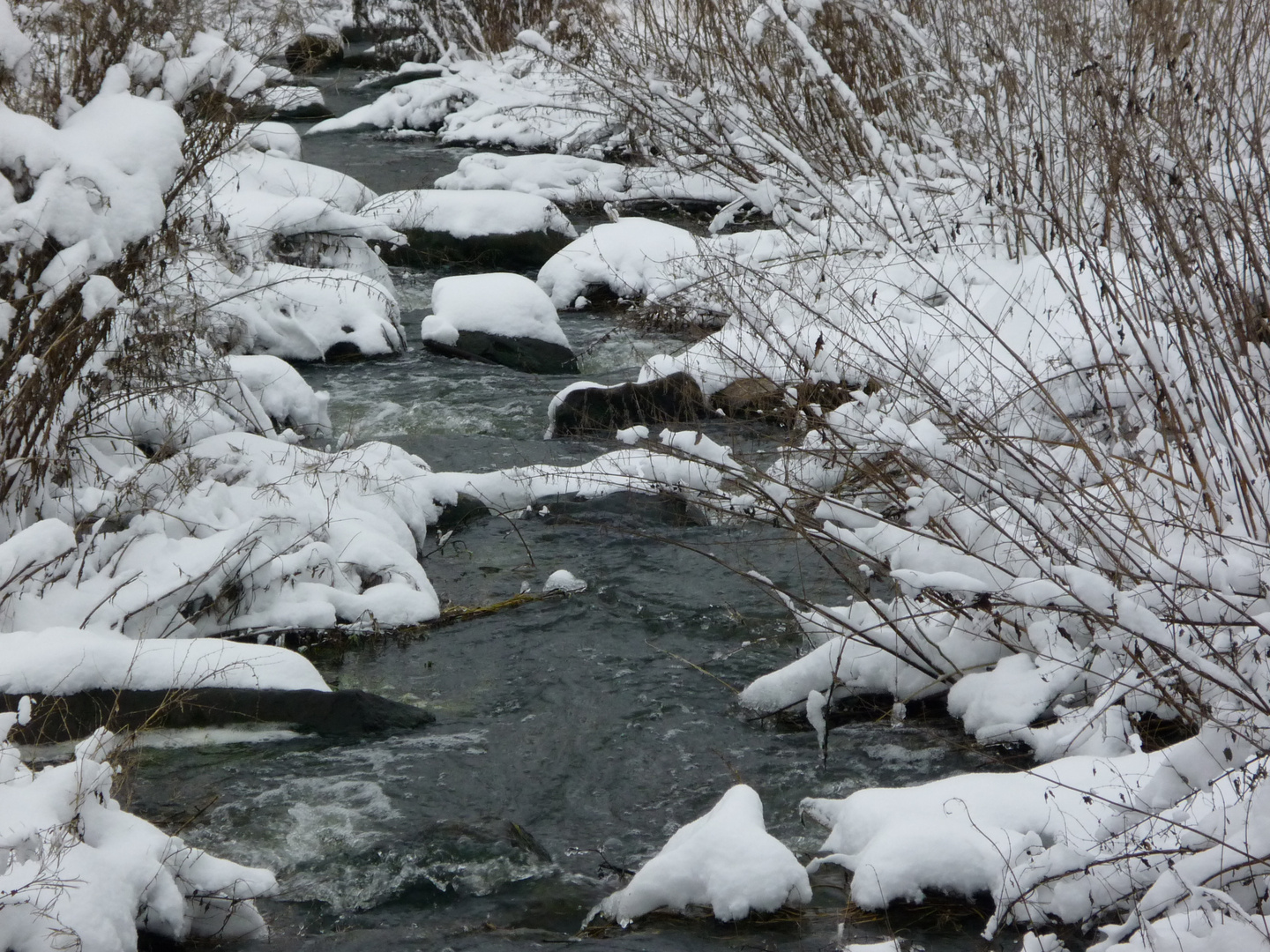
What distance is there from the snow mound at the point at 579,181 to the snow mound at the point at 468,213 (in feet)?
4.42

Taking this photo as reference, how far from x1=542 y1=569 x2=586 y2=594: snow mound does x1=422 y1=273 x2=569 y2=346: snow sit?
11.5 ft

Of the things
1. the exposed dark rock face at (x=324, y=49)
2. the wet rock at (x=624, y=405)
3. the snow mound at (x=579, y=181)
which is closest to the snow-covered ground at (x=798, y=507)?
the wet rock at (x=624, y=405)

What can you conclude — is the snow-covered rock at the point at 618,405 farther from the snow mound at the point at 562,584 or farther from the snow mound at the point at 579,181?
the snow mound at the point at 579,181

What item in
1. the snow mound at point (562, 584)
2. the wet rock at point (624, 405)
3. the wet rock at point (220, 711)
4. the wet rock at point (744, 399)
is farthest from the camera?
the wet rock at point (624, 405)

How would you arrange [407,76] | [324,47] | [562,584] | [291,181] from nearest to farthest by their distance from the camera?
[562,584] → [291,181] → [324,47] → [407,76]

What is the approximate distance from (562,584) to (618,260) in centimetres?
499

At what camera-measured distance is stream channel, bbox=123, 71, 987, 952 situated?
3641mm

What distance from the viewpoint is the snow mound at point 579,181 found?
13117mm

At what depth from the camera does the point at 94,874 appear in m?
3.11

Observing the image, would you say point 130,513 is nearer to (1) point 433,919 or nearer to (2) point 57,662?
(2) point 57,662

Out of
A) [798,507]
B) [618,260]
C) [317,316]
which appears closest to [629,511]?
[798,507]

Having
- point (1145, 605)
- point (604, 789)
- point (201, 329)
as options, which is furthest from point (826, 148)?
point (1145, 605)

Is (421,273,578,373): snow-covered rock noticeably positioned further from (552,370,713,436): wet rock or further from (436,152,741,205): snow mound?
(436,152,741,205): snow mound

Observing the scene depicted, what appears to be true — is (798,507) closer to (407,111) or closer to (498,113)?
(498,113)
